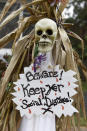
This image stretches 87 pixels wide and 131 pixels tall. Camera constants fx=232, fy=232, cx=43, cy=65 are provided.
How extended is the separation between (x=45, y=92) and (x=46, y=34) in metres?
0.27

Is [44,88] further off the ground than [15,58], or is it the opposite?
[15,58]

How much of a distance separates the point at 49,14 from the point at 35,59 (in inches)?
10.0

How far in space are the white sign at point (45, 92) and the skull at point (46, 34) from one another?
103 mm

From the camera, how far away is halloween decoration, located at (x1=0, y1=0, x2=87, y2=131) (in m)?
1.08

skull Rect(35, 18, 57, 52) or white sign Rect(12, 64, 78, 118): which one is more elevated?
skull Rect(35, 18, 57, 52)

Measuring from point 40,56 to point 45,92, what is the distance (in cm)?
17

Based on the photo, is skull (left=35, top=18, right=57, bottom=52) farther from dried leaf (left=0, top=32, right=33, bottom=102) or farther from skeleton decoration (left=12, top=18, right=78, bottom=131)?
dried leaf (left=0, top=32, right=33, bottom=102)

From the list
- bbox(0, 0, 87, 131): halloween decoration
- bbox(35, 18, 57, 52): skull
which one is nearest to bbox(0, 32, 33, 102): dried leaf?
bbox(0, 0, 87, 131): halloween decoration

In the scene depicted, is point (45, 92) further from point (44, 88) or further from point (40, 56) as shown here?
point (40, 56)

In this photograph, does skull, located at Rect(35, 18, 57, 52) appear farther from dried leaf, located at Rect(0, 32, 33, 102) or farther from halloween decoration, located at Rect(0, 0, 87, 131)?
dried leaf, located at Rect(0, 32, 33, 102)

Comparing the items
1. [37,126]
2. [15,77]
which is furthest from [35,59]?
A: [37,126]

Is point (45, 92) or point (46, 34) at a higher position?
point (46, 34)

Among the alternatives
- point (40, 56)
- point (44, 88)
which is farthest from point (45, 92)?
point (40, 56)

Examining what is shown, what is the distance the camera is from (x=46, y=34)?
3.54 feet
